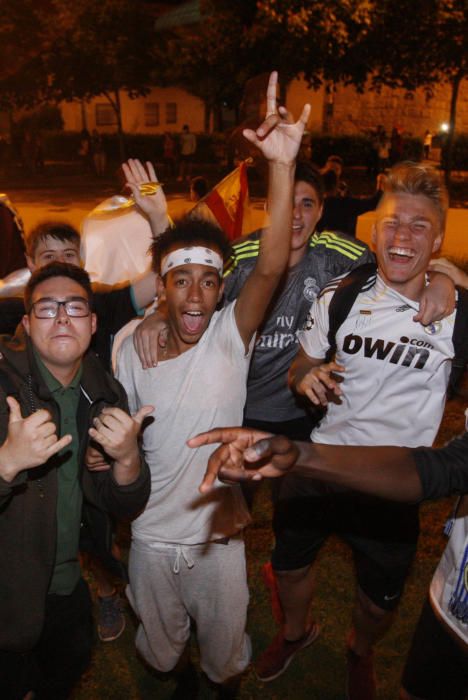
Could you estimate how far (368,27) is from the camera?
13.1 m

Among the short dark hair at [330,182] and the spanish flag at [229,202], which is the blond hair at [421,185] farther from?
the short dark hair at [330,182]

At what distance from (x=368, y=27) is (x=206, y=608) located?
13054 millimetres

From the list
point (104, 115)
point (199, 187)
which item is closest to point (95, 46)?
point (104, 115)

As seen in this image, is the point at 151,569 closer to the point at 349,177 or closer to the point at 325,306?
the point at 325,306

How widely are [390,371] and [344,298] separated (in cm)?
41

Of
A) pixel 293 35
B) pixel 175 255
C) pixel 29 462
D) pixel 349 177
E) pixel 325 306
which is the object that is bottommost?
pixel 349 177

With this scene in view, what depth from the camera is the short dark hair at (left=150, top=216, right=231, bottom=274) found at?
2969 mm

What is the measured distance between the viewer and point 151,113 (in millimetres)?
42375

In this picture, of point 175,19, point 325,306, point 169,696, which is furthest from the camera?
point 175,19

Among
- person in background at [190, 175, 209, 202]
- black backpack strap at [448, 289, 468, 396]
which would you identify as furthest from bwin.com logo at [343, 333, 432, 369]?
person in background at [190, 175, 209, 202]

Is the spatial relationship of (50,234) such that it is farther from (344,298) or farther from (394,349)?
(394,349)

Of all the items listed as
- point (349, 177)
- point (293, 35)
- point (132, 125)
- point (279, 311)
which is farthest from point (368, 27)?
point (132, 125)

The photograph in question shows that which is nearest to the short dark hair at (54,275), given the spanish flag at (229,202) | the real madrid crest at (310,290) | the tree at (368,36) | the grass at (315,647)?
the real madrid crest at (310,290)

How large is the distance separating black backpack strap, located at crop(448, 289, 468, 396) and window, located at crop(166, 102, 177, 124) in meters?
42.5
